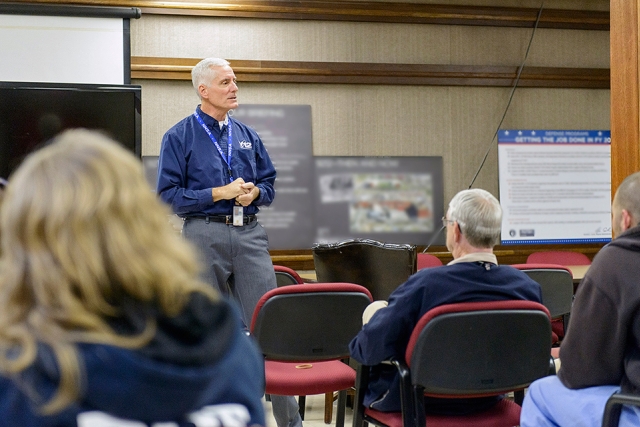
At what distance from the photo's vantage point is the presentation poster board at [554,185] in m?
6.59

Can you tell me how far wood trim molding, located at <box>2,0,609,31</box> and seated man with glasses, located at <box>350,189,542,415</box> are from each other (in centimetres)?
419

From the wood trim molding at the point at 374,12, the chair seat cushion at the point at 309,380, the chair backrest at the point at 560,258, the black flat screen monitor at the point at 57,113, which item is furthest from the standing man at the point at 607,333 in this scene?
the wood trim molding at the point at 374,12

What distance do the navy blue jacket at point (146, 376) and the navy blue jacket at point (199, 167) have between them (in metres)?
2.30

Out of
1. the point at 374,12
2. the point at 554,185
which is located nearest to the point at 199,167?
the point at 374,12

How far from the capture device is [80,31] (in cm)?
563

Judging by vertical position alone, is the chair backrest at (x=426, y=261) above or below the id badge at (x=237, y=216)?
below

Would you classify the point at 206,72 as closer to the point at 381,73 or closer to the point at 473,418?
the point at 473,418

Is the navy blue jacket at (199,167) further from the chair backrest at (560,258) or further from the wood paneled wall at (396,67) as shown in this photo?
→ the chair backrest at (560,258)

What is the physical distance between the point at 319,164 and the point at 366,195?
20.2 inches

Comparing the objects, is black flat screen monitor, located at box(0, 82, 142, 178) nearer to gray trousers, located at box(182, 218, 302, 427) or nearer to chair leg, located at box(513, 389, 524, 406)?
gray trousers, located at box(182, 218, 302, 427)

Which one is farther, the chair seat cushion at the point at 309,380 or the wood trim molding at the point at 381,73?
the wood trim molding at the point at 381,73

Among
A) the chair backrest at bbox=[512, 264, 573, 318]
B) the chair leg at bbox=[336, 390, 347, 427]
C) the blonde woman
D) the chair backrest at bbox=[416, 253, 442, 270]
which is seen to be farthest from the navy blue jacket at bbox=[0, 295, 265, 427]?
the chair backrest at bbox=[416, 253, 442, 270]

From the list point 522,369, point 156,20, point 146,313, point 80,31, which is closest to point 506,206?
point 156,20

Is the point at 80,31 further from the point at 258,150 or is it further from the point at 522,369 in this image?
the point at 522,369
